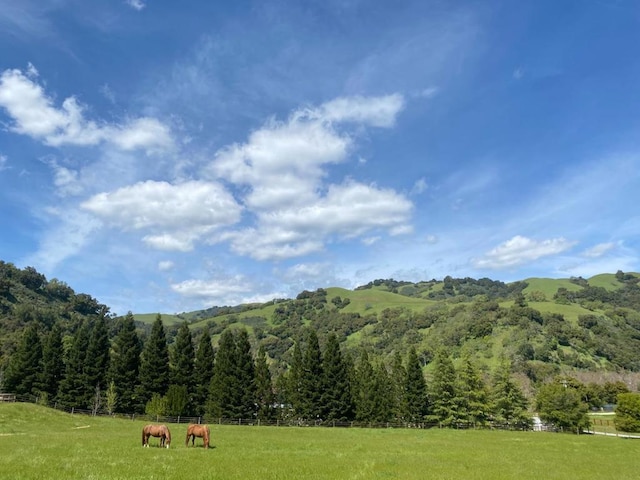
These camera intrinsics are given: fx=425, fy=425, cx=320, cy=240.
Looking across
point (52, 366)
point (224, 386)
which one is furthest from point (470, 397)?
point (52, 366)

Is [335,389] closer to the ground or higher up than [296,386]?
closer to the ground

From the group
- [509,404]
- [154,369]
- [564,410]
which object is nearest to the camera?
[154,369]

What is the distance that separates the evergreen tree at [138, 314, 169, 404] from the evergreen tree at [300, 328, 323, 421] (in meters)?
24.1

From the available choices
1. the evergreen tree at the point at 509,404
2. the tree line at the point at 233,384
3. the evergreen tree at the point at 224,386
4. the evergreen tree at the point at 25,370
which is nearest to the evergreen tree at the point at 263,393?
the tree line at the point at 233,384

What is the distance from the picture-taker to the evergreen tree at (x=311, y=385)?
2896 inches

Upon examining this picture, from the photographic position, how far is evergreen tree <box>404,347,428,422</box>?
7688cm

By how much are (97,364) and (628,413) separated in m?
94.4

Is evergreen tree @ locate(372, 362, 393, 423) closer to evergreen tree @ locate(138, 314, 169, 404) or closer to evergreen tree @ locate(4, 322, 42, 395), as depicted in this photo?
evergreen tree @ locate(138, 314, 169, 404)

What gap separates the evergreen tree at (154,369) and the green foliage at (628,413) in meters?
80.2

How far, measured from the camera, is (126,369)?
7525 centimetres

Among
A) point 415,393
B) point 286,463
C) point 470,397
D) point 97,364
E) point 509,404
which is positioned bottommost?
point 509,404

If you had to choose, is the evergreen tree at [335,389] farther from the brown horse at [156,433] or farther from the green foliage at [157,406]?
the brown horse at [156,433]

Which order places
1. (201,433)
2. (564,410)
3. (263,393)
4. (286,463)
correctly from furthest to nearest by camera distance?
(564,410) → (263,393) → (201,433) → (286,463)

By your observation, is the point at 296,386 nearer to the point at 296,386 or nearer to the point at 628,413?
the point at 296,386
